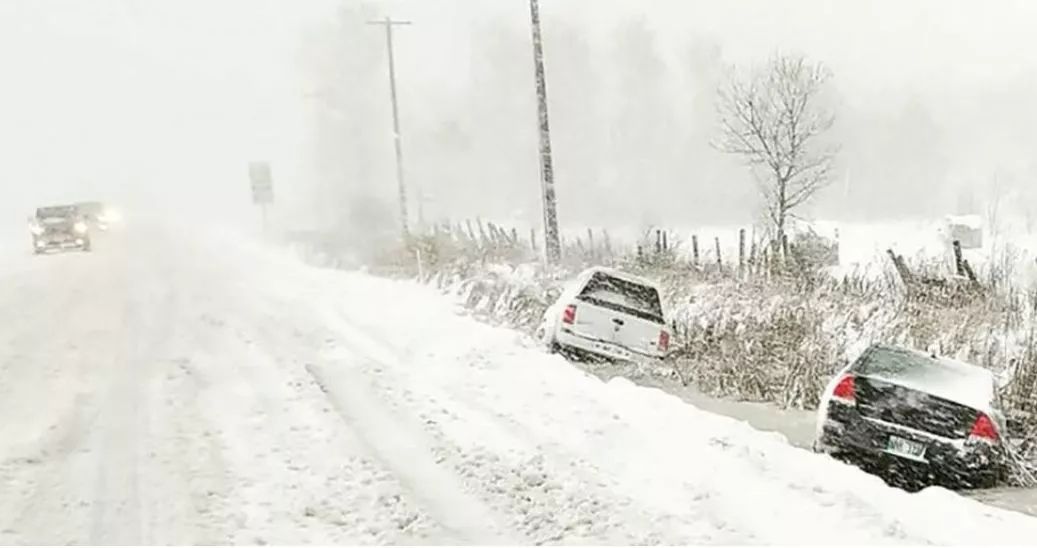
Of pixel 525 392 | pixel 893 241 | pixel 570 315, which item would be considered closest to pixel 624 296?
pixel 570 315

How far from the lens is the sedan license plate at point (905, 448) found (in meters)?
8.62

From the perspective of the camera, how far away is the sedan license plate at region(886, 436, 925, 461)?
862cm

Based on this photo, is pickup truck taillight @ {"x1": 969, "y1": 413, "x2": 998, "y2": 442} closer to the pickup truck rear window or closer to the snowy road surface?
the snowy road surface

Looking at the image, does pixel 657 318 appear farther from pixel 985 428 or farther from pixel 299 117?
pixel 299 117

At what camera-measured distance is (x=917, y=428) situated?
8680 millimetres

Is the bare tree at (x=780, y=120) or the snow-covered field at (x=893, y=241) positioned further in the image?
the bare tree at (x=780, y=120)

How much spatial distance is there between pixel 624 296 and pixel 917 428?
21.4 feet

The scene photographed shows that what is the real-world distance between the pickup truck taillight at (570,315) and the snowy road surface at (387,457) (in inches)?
33.7

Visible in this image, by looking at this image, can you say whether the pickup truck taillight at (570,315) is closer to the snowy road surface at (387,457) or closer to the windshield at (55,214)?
the snowy road surface at (387,457)

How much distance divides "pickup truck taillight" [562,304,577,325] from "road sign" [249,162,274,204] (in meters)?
41.2

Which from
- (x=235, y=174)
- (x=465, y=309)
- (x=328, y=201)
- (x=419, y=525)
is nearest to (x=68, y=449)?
(x=419, y=525)

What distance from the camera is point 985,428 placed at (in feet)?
28.5

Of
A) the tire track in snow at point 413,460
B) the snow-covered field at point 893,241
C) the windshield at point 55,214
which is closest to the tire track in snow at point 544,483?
the tire track in snow at point 413,460

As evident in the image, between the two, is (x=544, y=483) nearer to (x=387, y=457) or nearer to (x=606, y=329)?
(x=387, y=457)
